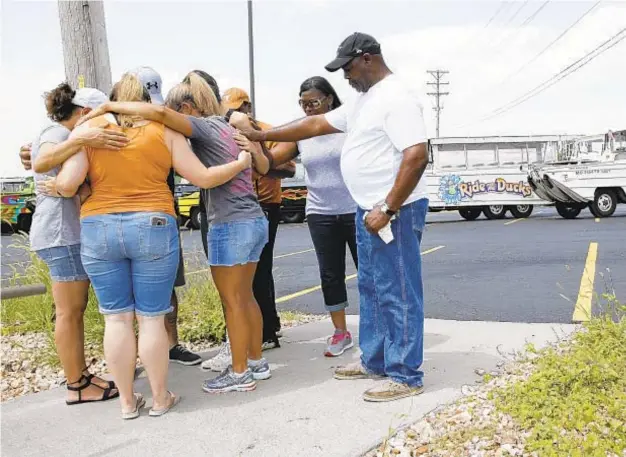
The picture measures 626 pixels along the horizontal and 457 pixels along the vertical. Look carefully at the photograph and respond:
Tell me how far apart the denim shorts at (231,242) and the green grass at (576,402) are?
4.80ft

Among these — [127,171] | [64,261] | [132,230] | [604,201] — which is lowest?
[604,201]

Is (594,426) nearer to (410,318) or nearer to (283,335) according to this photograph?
(410,318)

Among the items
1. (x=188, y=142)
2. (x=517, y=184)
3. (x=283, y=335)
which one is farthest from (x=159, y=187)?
(x=517, y=184)

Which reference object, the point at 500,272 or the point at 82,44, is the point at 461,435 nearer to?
the point at 82,44

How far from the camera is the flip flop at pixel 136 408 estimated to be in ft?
10.9

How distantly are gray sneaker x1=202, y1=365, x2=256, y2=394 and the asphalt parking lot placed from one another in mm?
2121

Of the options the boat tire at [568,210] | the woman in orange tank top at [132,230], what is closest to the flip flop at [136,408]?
the woman in orange tank top at [132,230]

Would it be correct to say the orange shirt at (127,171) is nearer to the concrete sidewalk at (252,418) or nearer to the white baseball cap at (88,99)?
the white baseball cap at (88,99)

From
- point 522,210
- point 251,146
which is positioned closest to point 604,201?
point 522,210

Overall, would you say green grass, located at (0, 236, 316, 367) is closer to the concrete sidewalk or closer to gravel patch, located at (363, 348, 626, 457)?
the concrete sidewalk

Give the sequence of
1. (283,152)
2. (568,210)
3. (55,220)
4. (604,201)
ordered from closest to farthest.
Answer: (55,220) < (283,152) < (604,201) < (568,210)

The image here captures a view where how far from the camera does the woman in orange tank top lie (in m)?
3.18

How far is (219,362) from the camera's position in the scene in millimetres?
4207

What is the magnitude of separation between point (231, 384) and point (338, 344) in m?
0.98
